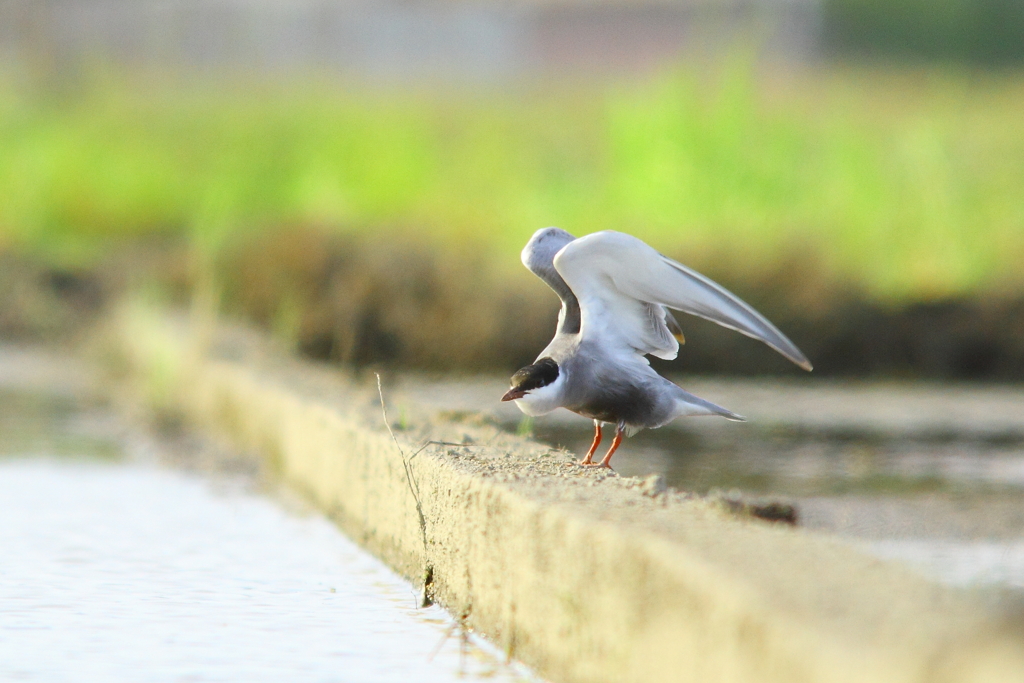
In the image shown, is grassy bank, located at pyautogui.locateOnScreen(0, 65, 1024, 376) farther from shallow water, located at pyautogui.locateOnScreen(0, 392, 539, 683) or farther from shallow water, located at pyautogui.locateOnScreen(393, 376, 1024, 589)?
shallow water, located at pyautogui.locateOnScreen(0, 392, 539, 683)

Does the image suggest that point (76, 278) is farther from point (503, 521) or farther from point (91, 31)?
point (91, 31)

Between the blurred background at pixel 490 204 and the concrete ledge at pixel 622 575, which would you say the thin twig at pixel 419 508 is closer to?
the concrete ledge at pixel 622 575

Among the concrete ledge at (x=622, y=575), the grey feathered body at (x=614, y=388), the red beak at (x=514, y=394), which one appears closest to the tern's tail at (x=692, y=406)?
the grey feathered body at (x=614, y=388)

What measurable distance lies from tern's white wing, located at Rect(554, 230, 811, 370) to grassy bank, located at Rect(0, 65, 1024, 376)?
4.32 m

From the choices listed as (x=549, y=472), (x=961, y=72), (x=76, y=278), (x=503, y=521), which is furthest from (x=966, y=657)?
(x=961, y=72)

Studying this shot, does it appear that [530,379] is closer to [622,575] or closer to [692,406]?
[692,406]

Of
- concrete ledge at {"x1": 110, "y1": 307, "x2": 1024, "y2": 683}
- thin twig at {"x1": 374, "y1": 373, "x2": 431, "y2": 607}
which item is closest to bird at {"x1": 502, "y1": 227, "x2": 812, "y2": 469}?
concrete ledge at {"x1": 110, "y1": 307, "x2": 1024, "y2": 683}

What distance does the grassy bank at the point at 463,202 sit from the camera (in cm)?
998

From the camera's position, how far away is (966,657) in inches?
81.0

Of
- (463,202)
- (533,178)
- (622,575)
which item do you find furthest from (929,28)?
(622,575)

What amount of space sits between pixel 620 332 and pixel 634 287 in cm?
18

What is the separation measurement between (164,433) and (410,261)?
2.95 metres

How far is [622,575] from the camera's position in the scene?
114 inches

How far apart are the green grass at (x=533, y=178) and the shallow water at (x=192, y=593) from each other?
3152 mm
